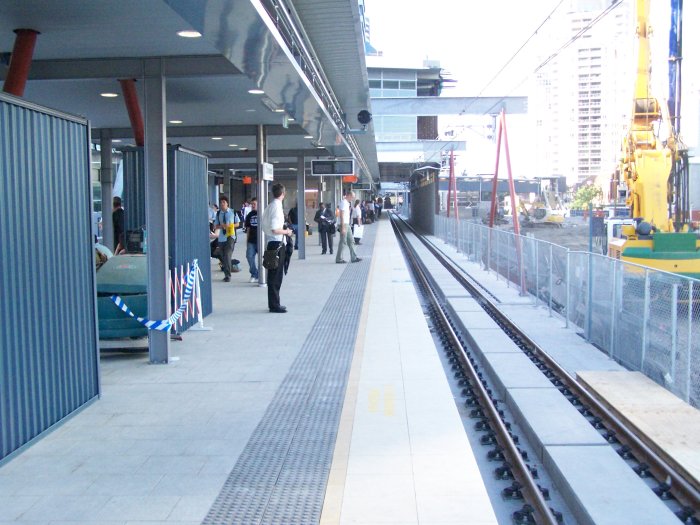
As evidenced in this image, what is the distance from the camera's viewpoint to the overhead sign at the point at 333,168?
24266mm

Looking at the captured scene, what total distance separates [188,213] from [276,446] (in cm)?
522

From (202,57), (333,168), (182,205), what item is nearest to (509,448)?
(202,57)

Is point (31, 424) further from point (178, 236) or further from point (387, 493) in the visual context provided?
point (178, 236)

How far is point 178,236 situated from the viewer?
9.98m

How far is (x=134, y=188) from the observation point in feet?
37.3

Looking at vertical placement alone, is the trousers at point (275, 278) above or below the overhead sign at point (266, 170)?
below

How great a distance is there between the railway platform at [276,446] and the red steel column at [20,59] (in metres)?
2.90

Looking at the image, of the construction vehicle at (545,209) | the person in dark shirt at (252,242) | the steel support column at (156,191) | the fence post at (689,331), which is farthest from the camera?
the construction vehicle at (545,209)

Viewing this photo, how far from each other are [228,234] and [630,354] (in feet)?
31.2

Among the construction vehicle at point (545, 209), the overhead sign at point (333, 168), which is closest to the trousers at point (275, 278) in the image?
the overhead sign at point (333, 168)

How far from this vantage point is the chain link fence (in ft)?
Answer: 24.9

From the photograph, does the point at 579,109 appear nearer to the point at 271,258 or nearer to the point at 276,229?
the point at 276,229

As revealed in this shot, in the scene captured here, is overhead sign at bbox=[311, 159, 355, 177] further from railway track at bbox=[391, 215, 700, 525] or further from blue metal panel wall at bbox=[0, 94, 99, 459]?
blue metal panel wall at bbox=[0, 94, 99, 459]

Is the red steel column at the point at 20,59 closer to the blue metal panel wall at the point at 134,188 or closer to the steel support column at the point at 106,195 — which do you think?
the blue metal panel wall at the point at 134,188
